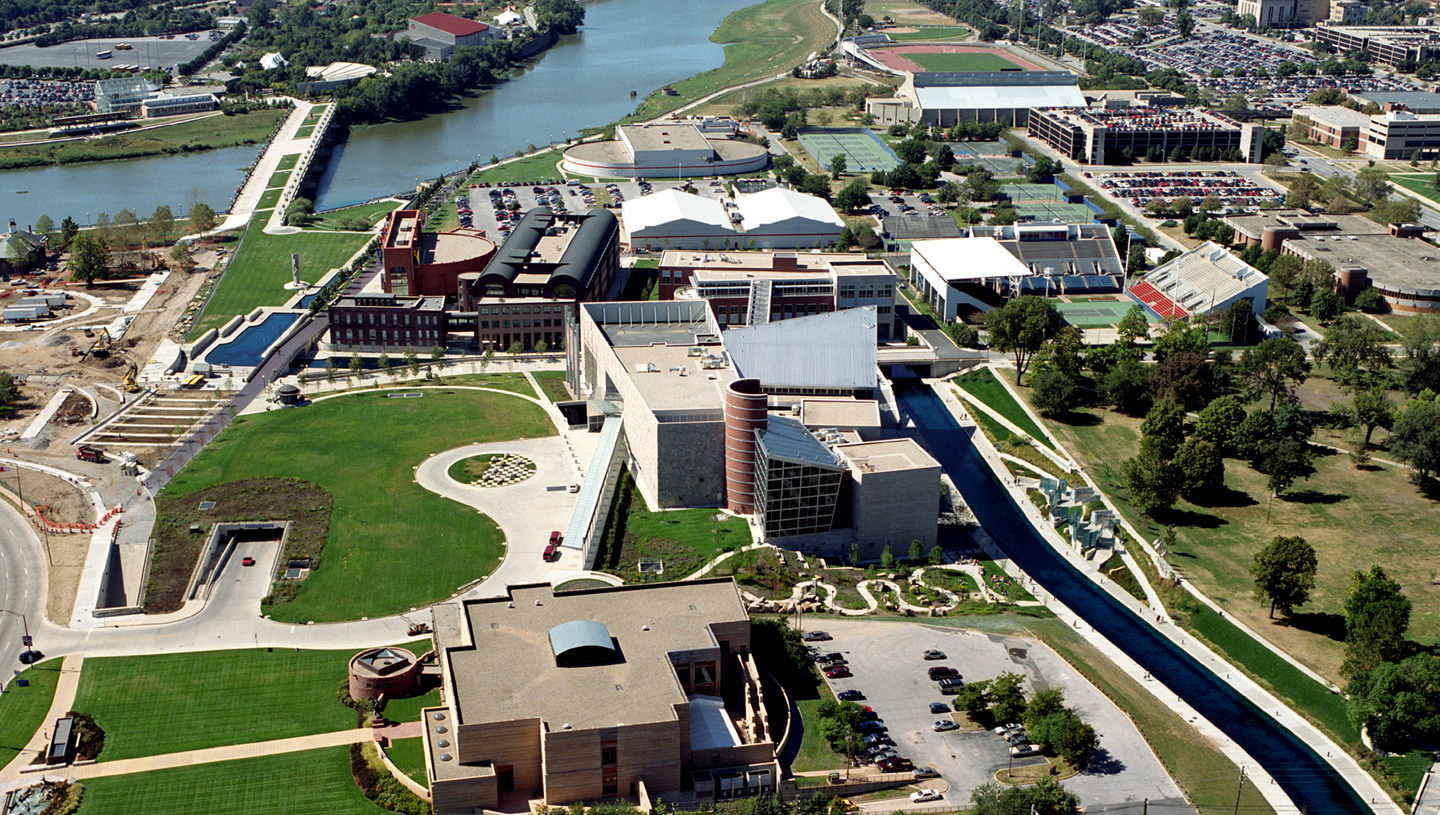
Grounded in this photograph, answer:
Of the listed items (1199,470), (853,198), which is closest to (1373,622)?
(1199,470)

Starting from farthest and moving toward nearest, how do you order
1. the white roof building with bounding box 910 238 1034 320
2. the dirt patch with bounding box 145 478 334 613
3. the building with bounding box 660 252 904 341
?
the white roof building with bounding box 910 238 1034 320 → the building with bounding box 660 252 904 341 → the dirt patch with bounding box 145 478 334 613

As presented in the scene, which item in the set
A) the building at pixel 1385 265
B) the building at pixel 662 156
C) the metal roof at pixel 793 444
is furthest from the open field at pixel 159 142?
the building at pixel 1385 265

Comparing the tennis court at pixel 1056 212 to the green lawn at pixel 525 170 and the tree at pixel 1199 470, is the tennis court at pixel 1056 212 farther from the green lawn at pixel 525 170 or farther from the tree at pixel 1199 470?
the tree at pixel 1199 470

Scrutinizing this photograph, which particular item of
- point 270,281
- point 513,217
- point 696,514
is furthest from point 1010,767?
point 513,217

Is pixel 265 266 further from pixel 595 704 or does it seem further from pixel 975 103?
pixel 975 103

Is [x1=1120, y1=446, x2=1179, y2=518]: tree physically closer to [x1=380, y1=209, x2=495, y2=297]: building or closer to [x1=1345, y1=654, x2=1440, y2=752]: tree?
[x1=1345, y1=654, x2=1440, y2=752]: tree

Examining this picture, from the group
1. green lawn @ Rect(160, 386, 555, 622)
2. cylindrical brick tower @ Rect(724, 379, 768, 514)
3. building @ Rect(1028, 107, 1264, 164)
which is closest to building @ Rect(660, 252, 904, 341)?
green lawn @ Rect(160, 386, 555, 622)
